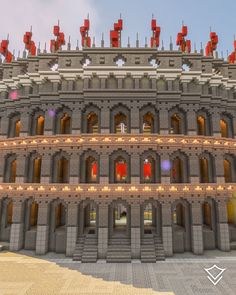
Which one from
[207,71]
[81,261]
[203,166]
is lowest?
[81,261]

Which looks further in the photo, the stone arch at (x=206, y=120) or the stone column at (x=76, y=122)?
the stone arch at (x=206, y=120)

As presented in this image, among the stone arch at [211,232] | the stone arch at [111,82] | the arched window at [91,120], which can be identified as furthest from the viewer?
the arched window at [91,120]

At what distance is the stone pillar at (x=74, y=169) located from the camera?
2343 cm

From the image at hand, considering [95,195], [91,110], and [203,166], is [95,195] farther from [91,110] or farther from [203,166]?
[203,166]

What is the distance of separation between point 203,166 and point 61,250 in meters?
19.1

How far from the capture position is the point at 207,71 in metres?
26.2

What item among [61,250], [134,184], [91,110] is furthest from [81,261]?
[91,110]

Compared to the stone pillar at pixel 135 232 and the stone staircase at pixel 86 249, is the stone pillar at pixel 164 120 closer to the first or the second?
the stone pillar at pixel 135 232

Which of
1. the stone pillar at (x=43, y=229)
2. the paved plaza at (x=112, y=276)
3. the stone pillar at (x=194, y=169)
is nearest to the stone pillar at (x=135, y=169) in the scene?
the stone pillar at (x=194, y=169)

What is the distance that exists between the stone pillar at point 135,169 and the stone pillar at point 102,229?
3.88 m

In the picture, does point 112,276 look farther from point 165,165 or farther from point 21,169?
point 21,169

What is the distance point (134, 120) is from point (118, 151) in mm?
3860

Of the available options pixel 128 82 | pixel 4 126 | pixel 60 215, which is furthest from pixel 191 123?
pixel 4 126

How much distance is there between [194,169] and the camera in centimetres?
2380
